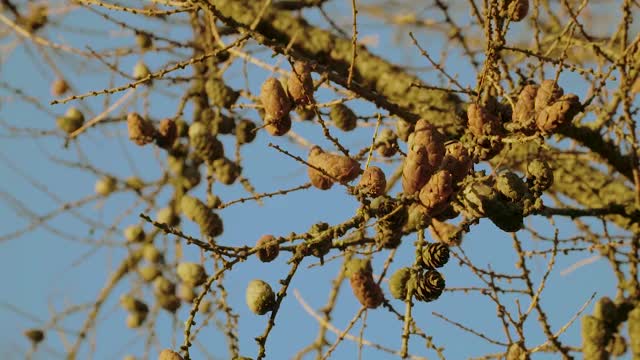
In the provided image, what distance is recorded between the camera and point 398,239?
227cm

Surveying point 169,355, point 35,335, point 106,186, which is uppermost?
point 106,186

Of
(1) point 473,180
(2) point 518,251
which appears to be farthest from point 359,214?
(2) point 518,251

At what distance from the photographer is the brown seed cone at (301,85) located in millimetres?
1953

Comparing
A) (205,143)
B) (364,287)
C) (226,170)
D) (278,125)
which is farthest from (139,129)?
(364,287)

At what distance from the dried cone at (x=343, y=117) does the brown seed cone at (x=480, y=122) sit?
2.30 feet

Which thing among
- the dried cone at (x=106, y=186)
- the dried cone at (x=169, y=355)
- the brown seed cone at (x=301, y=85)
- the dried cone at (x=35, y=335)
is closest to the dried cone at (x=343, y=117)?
the brown seed cone at (x=301, y=85)

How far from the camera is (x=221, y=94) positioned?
2742mm

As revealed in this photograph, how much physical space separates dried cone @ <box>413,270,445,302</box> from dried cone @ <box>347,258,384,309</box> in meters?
0.31

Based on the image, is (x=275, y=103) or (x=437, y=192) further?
(x=275, y=103)

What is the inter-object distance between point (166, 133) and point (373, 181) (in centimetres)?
137

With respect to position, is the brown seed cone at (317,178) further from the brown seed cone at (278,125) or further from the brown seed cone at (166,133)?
the brown seed cone at (166,133)

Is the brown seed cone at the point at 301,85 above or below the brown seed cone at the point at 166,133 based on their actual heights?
below

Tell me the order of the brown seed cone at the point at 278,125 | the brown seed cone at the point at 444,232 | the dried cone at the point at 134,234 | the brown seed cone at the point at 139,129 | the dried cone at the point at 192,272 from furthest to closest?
1. the dried cone at the point at 134,234
2. the brown seed cone at the point at 139,129
3. the dried cone at the point at 192,272
4. the brown seed cone at the point at 444,232
5. the brown seed cone at the point at 278,125

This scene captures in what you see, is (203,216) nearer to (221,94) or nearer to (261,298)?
(221,94)
